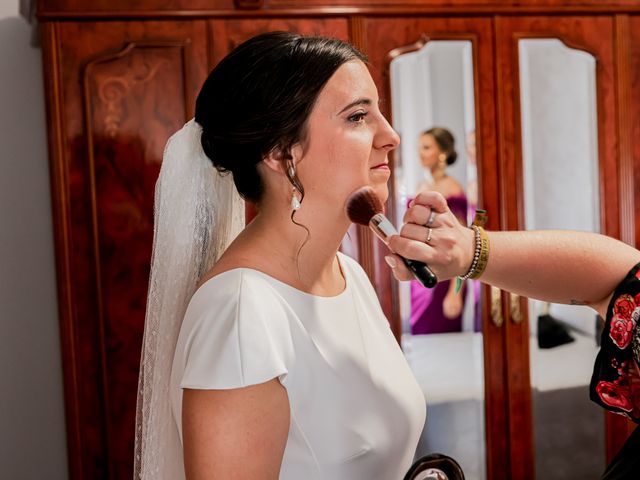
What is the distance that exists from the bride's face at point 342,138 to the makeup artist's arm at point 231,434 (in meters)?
0.38

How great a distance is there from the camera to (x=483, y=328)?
8.63 feet

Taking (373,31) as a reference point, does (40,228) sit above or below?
below

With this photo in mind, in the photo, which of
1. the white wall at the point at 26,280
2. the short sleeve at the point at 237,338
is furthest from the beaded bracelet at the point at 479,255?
the white wall at the point at 26,280

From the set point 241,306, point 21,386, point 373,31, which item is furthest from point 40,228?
point 241,306

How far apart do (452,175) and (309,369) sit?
4.84 feet

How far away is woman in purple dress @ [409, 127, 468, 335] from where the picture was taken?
8.32 ft

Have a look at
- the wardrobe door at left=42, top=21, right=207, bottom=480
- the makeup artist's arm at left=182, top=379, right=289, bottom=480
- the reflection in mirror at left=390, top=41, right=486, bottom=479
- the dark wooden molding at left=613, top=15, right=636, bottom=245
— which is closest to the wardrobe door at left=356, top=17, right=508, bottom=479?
the reflection in mirror at left=390, top=41, right=486, bottom=479

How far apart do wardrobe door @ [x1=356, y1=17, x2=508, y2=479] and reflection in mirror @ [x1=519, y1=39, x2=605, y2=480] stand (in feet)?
0.45

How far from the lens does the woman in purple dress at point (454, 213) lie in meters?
2.54

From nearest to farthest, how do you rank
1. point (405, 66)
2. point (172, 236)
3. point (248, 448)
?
point (248, 448)
point (172, 236)
point (405, 66)

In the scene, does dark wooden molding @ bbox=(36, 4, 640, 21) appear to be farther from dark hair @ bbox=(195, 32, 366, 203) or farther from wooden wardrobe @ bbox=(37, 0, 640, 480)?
dark hair @ bbox=(195, 32, 366, 203)

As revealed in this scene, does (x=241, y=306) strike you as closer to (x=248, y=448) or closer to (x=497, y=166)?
(x=248, y=448)

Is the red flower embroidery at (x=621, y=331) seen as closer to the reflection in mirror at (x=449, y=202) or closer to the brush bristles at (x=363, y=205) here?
the brush bristles at (x=363, y=205)

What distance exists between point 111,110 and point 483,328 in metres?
1.47
